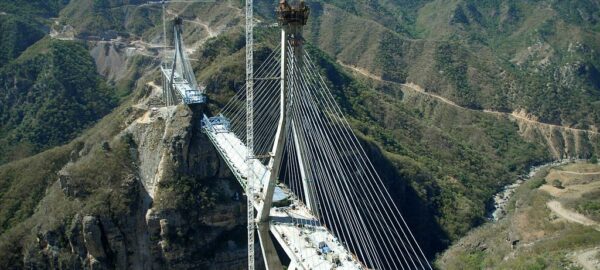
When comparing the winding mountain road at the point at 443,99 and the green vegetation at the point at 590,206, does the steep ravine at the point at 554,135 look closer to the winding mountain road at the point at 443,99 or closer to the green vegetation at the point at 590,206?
the winding mountain road at the point at 443,99

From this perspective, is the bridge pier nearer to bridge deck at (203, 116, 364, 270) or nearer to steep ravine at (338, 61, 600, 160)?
bridge deck at (203, 116, 364, 270)

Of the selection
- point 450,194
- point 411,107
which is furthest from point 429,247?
point 411,107

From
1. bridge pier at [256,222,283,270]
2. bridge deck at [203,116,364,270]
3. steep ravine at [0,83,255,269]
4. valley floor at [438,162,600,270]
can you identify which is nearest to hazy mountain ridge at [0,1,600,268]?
steep ravine at [0,83,255,269]

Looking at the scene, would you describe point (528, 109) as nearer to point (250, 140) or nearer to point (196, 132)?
point (196, 132)

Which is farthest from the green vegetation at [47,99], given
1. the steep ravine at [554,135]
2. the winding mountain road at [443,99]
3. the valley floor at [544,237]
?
the steep ravine at [554,135]

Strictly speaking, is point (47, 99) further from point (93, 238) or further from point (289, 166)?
point (289, 166)

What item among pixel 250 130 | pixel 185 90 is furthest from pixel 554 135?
pixel 250 130
